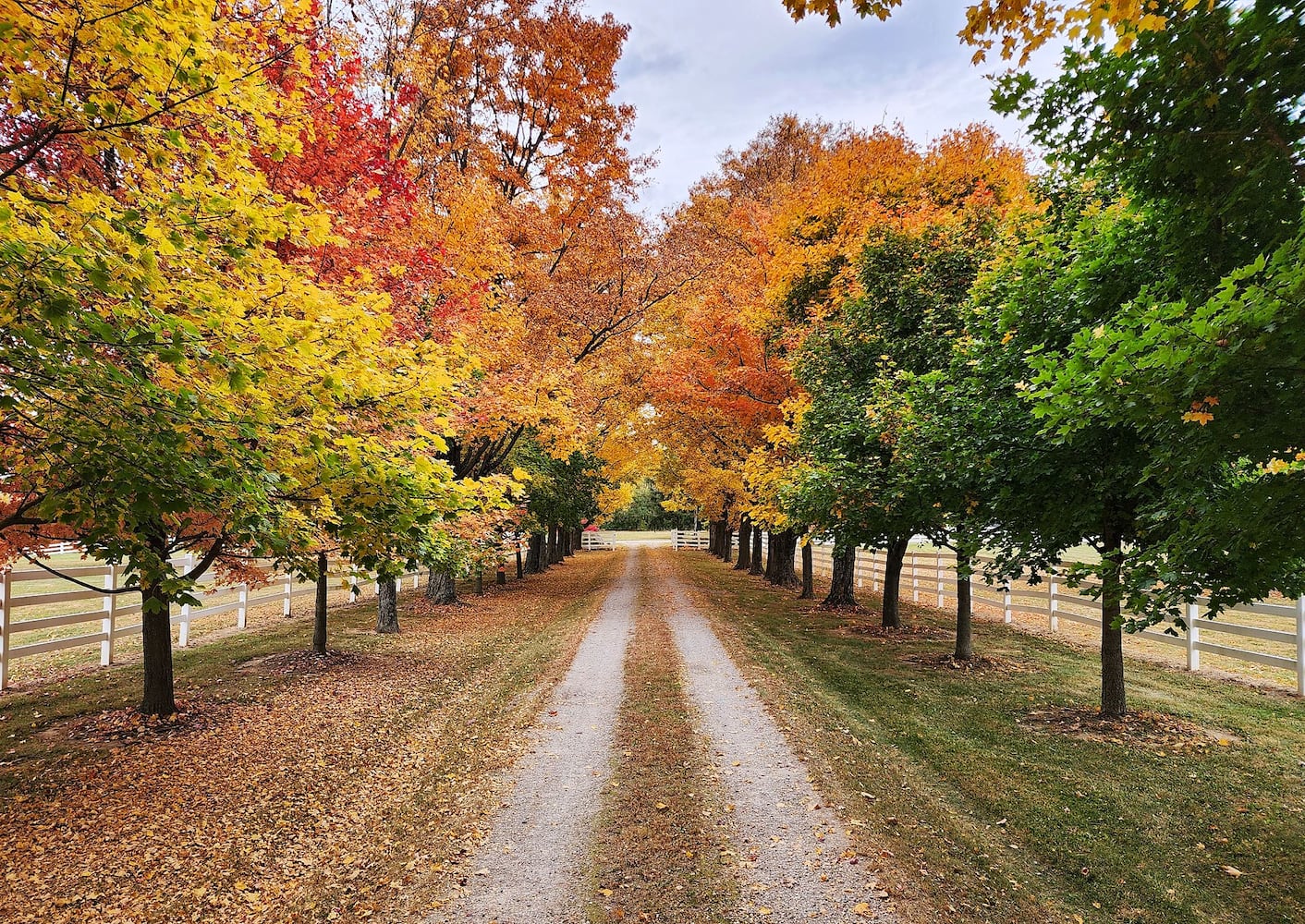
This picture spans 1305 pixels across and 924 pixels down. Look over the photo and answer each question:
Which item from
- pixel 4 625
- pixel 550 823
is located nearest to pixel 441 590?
pixel 4 625

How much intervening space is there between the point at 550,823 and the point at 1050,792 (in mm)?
4397

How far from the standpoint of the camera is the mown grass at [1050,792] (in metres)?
4.02

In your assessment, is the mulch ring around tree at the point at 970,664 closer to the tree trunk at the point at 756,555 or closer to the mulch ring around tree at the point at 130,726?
the mulch ring around tree at the point at 130,726

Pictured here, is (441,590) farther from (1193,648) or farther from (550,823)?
(1193,648)

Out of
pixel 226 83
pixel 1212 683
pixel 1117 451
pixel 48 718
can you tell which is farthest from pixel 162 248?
pixel 1212 683

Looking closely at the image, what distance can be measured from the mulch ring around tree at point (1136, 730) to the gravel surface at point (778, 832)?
334cm

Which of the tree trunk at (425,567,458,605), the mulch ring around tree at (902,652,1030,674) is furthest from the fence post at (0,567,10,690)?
the mulch ring around tree at (902,652,1030,674)

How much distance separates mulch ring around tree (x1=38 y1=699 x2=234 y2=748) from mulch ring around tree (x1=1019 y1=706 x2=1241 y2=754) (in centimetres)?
944

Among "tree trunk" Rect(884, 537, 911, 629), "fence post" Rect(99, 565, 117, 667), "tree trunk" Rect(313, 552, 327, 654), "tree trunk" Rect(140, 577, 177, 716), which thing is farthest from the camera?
"tree trunk" Rect(884, 537, 911, 629)

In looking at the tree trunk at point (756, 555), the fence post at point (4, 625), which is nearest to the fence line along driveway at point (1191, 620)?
the tree trunk at point (756, 555)

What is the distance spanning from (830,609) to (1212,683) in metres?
7.54

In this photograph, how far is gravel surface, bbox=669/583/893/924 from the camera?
384 centimetres

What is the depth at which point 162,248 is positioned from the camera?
2992mm

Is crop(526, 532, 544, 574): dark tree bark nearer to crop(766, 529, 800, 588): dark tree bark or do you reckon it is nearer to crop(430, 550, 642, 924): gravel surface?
crop(766, 529, 800, 588): dark tree bark
